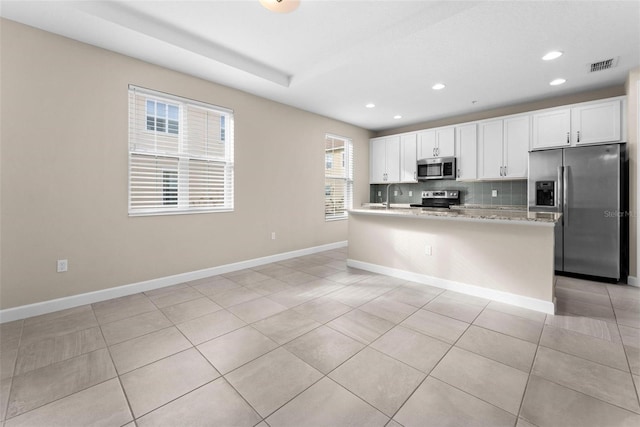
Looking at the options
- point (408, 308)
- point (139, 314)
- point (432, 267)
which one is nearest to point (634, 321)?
point (432, 267)

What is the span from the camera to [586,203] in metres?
3.61

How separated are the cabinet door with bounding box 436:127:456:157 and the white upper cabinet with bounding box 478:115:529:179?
0.44m

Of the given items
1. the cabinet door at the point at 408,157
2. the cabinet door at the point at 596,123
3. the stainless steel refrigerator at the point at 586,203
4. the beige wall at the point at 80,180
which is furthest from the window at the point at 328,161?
the cabinet door at the point at 596,123

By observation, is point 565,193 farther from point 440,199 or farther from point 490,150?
point 440,199

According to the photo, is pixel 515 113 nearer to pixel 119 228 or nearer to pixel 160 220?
pixel 160 220

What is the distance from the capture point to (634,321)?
2.42 m

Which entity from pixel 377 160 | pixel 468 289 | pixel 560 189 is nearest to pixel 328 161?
pixel 377 160

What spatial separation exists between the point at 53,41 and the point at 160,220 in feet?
6.43

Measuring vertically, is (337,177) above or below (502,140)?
below

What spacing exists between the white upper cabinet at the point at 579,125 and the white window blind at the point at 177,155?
4749 millimetres

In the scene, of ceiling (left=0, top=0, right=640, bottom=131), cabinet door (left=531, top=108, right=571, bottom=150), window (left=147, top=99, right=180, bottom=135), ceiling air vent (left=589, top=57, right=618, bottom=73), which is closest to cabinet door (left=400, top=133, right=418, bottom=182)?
ceiling (left=0, top=0, right=640, bottom=131)

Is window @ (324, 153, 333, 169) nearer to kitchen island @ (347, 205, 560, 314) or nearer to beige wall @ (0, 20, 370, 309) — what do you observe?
kitchen island @ (347, 205, 560, 314)

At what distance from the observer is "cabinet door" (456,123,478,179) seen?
4.92 meters

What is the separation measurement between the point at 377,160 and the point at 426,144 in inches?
46.4
